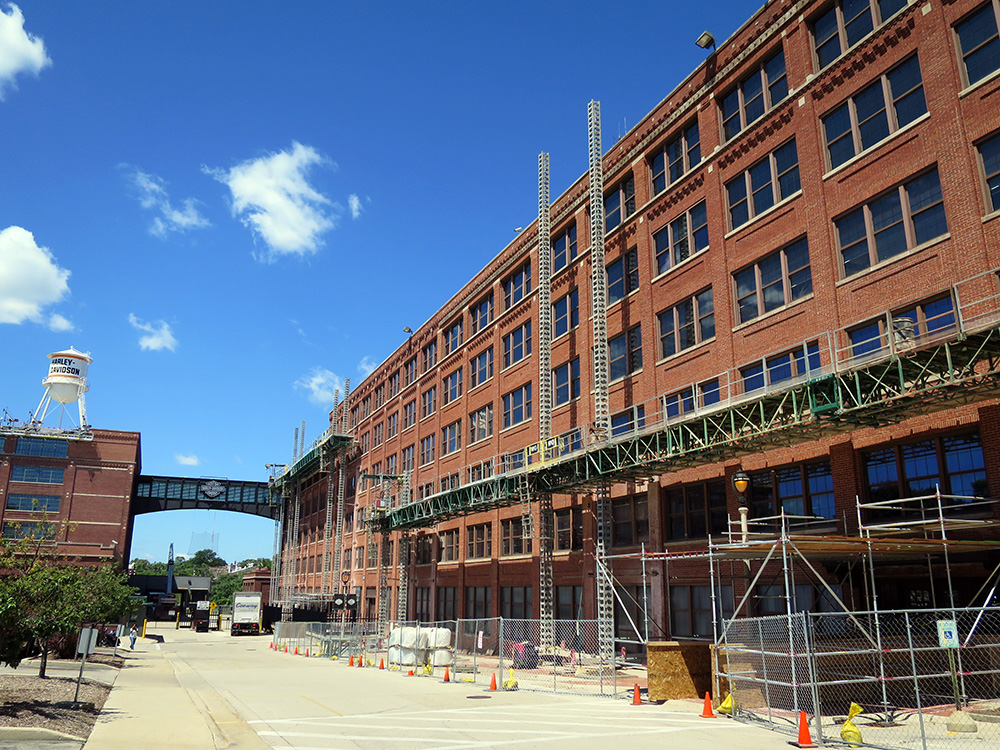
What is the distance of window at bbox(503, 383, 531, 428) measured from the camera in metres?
40.1

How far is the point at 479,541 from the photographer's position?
1738 inches

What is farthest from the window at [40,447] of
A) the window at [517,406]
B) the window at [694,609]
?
the window at [694,609]

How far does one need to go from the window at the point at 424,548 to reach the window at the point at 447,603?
308 cm

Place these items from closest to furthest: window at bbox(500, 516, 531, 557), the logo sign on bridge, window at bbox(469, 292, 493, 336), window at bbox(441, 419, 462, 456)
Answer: the logo sign on bridge < window at bbox(500, 516, 531, 557) < window at bbox(469, 292, 493, 336) < window at bbox(441, 419, 462, 456)

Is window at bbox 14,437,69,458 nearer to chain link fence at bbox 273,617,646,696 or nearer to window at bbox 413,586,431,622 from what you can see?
window at bbox 413,586,431,622

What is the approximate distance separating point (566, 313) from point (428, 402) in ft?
66.9

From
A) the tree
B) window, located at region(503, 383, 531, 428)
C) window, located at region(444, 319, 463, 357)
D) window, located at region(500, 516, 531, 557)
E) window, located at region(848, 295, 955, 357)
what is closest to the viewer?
the tree

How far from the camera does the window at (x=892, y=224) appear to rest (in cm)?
2036

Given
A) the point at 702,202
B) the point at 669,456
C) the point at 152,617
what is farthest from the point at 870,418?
the point at 152,617

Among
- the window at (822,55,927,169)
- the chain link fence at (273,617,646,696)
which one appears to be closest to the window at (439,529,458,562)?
the chain link fence at (273,617,646,696)

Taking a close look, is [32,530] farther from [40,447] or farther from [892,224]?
[40,447]

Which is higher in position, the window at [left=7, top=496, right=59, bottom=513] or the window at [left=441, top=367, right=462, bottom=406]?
the window at [left=441, top=367, right=462, bottom=406]

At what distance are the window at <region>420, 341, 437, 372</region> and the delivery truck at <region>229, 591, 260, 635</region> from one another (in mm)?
30812

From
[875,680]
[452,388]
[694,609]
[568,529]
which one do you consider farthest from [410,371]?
[875,680]
